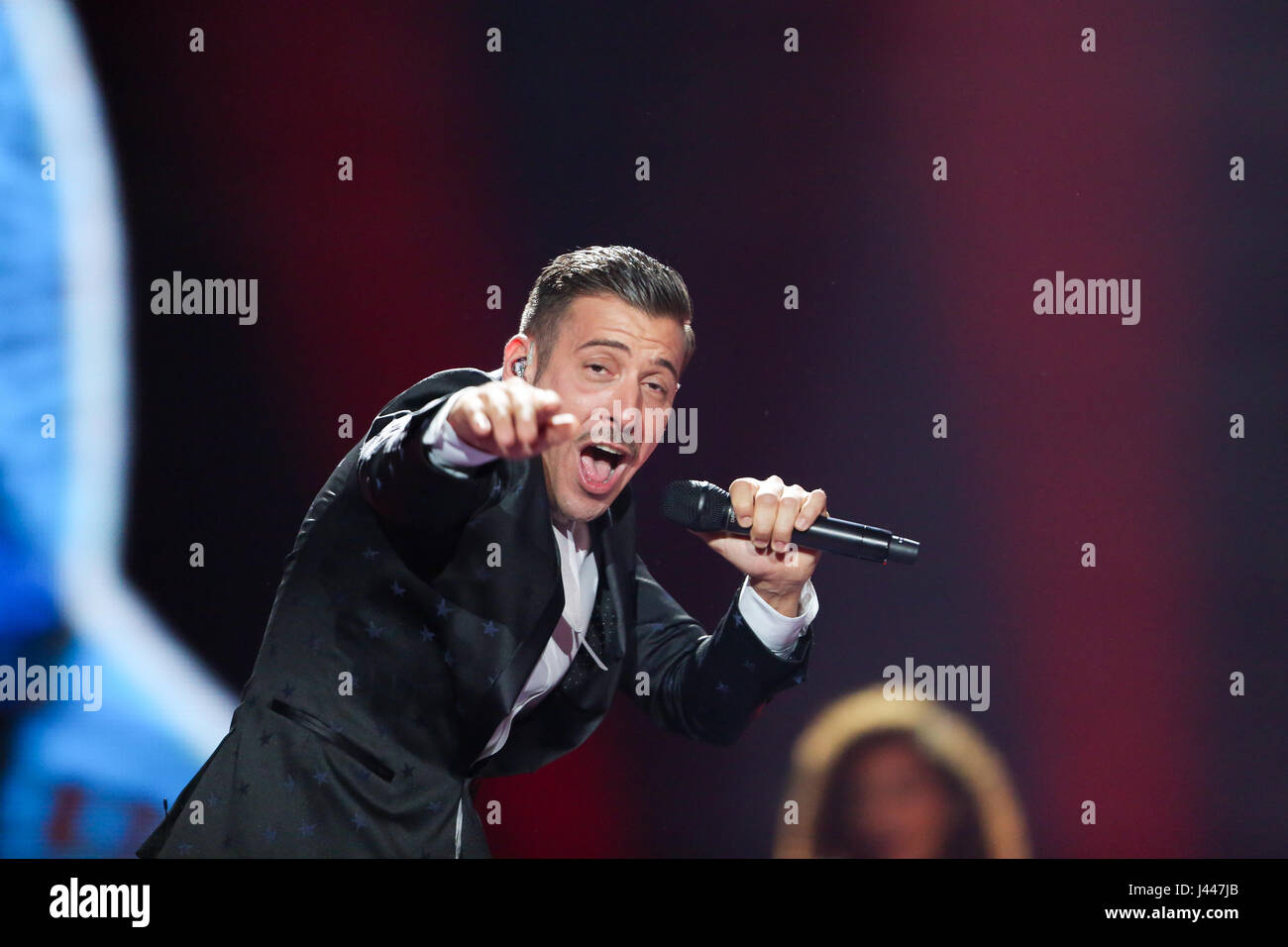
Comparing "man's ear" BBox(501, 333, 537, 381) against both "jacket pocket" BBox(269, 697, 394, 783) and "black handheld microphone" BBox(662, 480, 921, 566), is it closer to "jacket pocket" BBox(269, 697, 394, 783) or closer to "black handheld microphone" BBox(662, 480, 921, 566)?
"black handheld microphone" BBox(662, 480, 921, 566)

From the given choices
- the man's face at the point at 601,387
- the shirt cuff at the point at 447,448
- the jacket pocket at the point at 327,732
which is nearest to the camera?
the shirt cuff at the point at 447,448

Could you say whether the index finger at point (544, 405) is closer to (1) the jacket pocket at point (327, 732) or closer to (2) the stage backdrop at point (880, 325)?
(1) the jacket pocket at point (327, 732)

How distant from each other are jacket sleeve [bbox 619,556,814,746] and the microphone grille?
27cm

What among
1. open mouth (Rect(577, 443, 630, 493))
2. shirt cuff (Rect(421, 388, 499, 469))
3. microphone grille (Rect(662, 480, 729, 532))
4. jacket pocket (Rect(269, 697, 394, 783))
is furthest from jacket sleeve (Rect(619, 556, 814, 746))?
shirt cuff (Rect(421, 388, 499, 469))

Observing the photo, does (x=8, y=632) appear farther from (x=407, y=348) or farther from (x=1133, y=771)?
(x=1133, y=771)

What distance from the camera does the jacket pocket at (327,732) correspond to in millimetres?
1812

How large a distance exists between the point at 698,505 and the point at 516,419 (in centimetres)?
67

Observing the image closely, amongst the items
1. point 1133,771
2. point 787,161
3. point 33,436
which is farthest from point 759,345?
point 33,436

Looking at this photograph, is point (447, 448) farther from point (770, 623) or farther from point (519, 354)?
point (770, 623)

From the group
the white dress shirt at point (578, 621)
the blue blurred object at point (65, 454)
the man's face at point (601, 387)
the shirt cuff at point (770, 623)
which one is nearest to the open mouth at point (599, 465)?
the man's face at point (601, 387)

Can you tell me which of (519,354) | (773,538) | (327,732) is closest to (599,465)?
(519,354)

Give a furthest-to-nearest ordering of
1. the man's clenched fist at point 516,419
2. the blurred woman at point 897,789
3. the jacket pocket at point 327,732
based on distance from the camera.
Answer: the blurred woman at point 897,789 → the jacket pocket at point 327,732 → the man's clenched fist at point 516,419

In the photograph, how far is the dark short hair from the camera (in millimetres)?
2164

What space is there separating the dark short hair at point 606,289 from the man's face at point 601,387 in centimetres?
2
